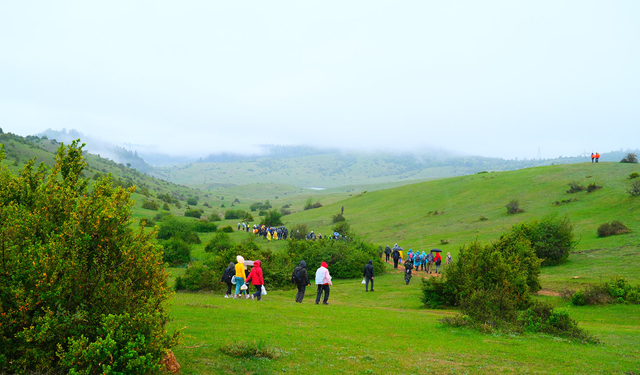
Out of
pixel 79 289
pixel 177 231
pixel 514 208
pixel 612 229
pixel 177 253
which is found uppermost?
pixel 79 289

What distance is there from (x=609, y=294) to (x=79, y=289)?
19790 millimetres

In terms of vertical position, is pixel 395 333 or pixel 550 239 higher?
pixel 550 239

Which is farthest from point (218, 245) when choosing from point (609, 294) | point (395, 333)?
point (609, 294)

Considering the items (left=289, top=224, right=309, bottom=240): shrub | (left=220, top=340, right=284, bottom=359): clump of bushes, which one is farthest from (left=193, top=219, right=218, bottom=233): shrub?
(left=220, top=340, right=284, bottom=359): clump of bushes

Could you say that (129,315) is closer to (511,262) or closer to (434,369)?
(434,369)

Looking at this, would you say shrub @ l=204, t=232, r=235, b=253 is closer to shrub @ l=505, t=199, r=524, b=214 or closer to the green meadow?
the green meadow

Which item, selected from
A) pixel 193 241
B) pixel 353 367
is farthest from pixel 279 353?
pixel 193 241

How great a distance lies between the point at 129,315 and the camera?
5086mm

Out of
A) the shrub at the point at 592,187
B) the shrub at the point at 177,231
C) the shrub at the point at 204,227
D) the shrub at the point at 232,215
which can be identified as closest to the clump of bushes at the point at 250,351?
the shrub at the point at 177,231

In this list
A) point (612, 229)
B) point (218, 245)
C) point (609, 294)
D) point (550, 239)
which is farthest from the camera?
point (218, 245)

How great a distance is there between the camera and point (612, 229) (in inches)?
1147

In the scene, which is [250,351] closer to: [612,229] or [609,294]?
[609,294]

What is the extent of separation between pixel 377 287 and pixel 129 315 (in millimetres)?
19845

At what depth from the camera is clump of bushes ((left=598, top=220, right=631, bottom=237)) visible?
28797mm
